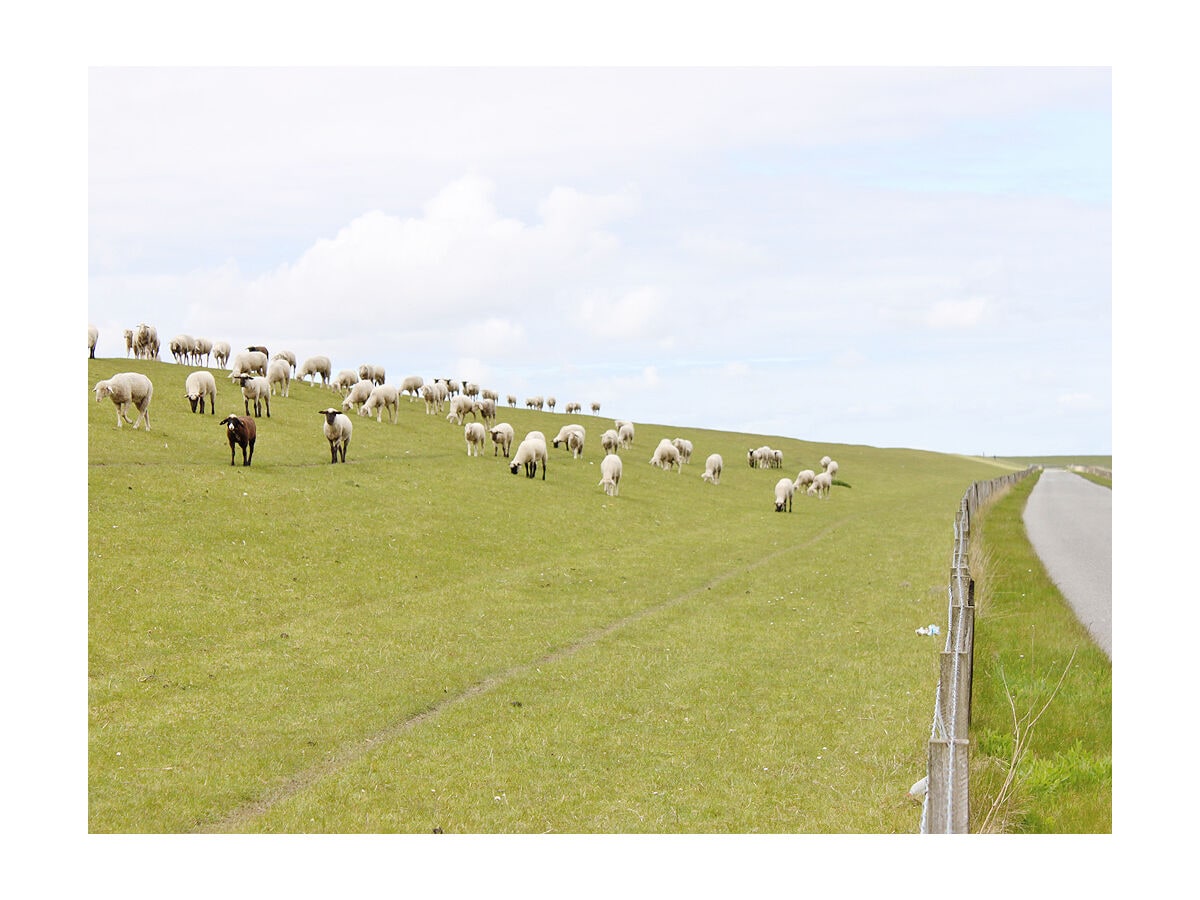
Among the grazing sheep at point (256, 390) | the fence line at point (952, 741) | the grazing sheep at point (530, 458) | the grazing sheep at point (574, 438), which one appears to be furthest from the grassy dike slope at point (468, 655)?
the grazing sheep at point (574, 438)

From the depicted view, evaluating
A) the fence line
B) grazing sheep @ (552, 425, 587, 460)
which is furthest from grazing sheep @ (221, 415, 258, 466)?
the fence line

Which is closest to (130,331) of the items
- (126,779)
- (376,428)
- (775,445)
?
(376,428)

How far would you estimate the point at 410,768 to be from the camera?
11180 millimetres

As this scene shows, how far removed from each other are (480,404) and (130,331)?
2007 centimetres

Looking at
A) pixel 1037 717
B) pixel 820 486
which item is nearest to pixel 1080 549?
pixel 1037 717

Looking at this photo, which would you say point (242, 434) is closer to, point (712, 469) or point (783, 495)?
point (783, 495)

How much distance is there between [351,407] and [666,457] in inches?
710

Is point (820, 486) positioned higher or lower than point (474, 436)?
lower

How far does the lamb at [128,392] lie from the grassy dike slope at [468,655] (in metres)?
0.70

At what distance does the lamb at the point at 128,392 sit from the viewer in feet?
113

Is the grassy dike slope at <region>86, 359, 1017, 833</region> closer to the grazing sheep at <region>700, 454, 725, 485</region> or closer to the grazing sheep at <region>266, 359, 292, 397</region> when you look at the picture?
the grazing sheep at <region>266, 359, 292, 397</region>

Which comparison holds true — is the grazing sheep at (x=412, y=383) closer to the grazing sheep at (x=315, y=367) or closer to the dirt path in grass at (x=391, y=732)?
the grazing sheep at (x=315, y=367)

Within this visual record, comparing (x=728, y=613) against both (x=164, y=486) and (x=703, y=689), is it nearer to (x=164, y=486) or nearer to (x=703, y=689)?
(x=703, y=689)

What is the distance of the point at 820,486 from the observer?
56.7 meters
